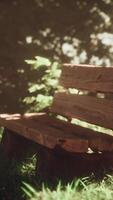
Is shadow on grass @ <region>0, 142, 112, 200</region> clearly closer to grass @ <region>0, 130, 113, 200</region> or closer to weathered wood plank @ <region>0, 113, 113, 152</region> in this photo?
grass @ <region>0, 130, 113, 200</region>

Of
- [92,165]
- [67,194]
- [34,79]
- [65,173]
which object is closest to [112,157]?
[92,165]

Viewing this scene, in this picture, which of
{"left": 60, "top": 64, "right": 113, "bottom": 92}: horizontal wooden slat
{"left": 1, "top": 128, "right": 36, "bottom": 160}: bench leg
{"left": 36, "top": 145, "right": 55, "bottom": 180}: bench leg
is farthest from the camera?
{"left": 1, "top": 128, "right": 36, "bottom": 160}: bench leg

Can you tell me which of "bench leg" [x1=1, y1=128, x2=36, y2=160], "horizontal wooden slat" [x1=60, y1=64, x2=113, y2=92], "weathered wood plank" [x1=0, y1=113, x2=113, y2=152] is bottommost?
"bench leg" [x1=1, y1=128, x2=36, y2=160]

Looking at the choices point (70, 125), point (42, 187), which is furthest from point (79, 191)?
point (70, 125)

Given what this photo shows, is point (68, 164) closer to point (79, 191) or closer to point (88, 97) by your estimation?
point (79, 191)

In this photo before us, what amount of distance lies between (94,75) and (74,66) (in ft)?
1.80

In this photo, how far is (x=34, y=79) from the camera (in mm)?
8352

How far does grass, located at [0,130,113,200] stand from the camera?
3.42 metres

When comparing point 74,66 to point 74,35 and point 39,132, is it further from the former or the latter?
point 74,35

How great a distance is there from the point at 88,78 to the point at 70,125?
59 centimetres

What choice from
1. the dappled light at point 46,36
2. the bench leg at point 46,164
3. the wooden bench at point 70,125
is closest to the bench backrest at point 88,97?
the wooden bench at point 70,125

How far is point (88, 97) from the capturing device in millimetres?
4676

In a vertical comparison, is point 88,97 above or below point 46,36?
below

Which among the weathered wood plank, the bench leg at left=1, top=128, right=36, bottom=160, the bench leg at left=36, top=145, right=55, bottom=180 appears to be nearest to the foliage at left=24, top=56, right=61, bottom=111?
the bench leg at left=1, top=128, right=36, bottom=160
